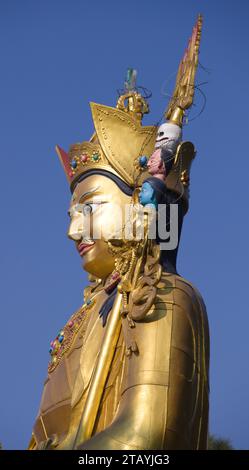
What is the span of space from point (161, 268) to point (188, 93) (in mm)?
1892

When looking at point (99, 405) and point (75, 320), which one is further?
point (75, 320)

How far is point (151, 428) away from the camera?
7.20 meters

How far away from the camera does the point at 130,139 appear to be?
9305 mm

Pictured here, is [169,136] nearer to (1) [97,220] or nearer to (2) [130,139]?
(2) [130,139]

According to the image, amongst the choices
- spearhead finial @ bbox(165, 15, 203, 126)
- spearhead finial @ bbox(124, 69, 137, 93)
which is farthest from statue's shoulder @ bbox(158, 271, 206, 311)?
spearhead finial @ bbox(124, 69, 137, 93)

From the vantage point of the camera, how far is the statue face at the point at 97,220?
354 inches

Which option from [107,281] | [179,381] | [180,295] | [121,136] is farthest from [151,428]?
[121,136]

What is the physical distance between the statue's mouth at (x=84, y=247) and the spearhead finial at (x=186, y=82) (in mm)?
1332

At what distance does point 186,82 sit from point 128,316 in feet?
7.91

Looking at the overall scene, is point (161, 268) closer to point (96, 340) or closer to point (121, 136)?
point (96, 340)

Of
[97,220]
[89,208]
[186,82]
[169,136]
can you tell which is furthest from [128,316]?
[186,82]

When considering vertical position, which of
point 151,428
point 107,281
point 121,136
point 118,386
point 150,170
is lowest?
point 151,428

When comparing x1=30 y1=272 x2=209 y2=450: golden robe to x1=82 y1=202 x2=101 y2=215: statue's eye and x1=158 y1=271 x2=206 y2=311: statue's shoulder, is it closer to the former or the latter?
x1=158 y1=271 x2=206 y2=311: statue's shoulder

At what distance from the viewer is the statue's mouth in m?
9.13
